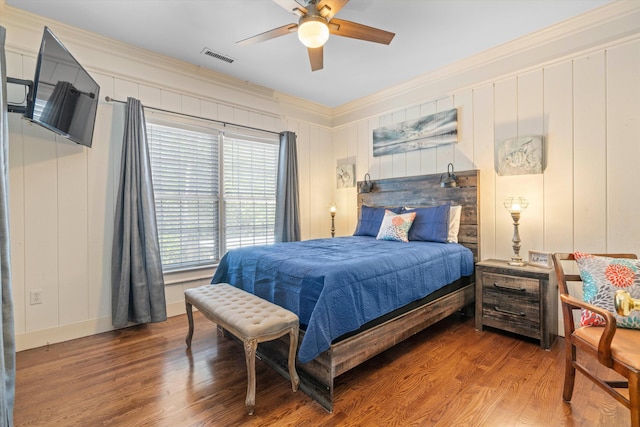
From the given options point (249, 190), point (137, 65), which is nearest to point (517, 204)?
point (249, 190)

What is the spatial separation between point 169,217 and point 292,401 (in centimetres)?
242

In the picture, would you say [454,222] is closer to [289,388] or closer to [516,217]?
[516,217]

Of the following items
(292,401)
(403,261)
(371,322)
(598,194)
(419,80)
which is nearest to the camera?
(292,401)

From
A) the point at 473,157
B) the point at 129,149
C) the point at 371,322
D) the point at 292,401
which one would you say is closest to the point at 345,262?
the point at 371,322

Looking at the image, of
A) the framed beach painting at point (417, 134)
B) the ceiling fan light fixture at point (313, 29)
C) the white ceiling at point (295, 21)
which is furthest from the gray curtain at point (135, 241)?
the framed beach painting at point (417, 134)

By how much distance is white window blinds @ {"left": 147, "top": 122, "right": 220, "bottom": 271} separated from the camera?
3.28 meters

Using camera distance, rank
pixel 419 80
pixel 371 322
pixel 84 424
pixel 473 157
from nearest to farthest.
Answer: pixel 84 424 < pixel 371 322 < pixel 473 157 < pixel 419 80

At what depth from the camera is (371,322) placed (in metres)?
2.05

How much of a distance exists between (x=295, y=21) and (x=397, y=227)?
2.29 meters

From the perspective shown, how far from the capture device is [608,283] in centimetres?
170

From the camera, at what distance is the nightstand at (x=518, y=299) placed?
2455mm

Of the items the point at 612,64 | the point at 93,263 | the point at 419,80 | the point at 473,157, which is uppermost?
the point at 419,80

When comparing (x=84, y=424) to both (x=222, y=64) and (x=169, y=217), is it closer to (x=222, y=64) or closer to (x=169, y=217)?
(x=169, y=217)

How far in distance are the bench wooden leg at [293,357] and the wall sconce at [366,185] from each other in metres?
2.78
